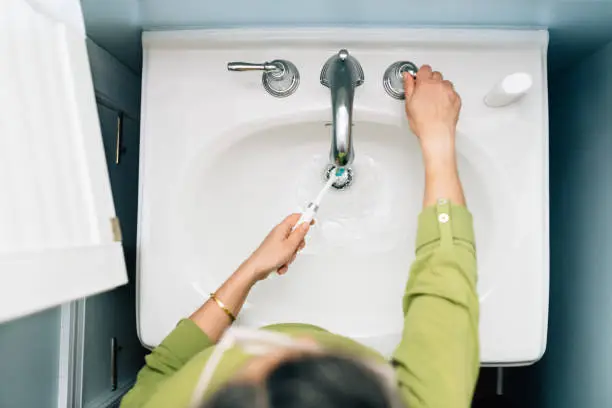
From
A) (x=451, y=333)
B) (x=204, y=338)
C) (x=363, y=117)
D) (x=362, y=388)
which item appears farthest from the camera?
(x=363, y=117)

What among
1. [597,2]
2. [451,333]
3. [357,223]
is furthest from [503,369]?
[597,2]

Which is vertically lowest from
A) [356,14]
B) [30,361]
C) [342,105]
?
[30,361]

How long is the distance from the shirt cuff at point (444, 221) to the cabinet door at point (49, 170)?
0.37 m

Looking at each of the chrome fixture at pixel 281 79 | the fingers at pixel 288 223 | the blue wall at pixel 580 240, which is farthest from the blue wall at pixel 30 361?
the blue wall at pixel 580 240

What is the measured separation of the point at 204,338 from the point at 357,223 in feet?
1.12

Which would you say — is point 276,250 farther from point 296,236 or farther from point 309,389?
point 309,389

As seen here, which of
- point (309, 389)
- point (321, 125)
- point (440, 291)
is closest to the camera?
point (309, 389)

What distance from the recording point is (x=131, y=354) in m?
1.08

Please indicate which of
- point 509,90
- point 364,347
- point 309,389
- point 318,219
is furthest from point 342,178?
point 309,389

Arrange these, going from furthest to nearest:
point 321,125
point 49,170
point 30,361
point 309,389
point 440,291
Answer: point 321,125 → point 30,361 → point 440,291 → point 49,170 → point 309,389

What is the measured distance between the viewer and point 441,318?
595mm

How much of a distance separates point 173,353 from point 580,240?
72cm

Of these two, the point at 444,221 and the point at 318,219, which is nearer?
the point at 444,221

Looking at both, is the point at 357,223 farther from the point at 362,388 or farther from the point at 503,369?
the point at 503,369
